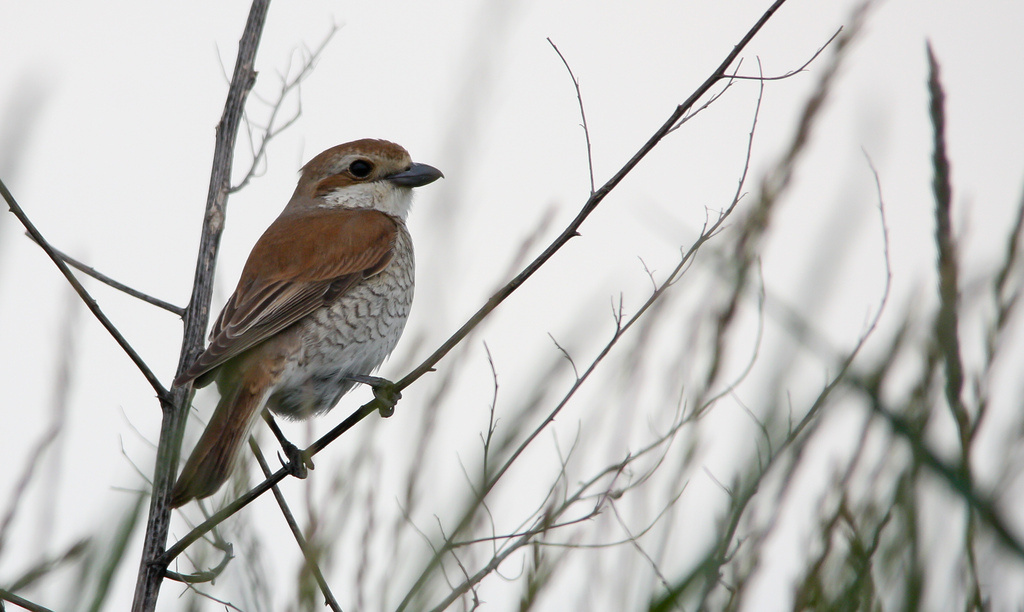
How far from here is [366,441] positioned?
4.24 feet

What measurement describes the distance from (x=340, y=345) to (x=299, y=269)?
35 cm

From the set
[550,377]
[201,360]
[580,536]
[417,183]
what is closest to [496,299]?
[580,536]

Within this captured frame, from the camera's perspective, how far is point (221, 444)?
2410 mm

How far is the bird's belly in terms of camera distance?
3145mm

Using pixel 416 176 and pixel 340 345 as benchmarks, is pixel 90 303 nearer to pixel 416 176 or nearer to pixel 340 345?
pixel 340 345

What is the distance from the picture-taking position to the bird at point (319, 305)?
9.63 ft

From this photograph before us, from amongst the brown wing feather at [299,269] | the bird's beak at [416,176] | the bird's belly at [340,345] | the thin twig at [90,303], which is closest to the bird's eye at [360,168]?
the bird's beak at [416,176]

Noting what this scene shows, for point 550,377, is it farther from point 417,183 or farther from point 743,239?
point 417,183

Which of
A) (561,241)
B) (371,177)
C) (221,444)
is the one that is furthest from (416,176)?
(561,241)

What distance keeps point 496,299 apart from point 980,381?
99 centimetres

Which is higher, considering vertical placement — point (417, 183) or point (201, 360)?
point (417, 183)

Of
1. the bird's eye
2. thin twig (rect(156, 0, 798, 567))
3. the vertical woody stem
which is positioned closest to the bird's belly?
the bird's eye

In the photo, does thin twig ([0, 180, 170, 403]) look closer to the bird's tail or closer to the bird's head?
the bird's tail

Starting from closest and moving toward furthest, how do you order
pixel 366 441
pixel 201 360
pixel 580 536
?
1. pixel 366 441
2. pixel 580 536
3. pixel 201 360
